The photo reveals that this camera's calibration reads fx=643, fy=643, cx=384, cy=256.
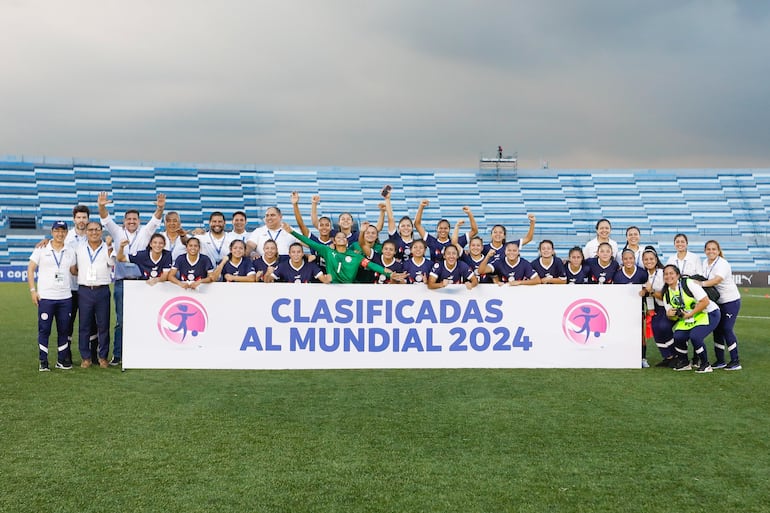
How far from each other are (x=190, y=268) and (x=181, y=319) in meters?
0.55

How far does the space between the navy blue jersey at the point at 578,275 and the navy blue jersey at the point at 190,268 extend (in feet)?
13.5

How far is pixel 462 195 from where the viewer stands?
41.9 metres

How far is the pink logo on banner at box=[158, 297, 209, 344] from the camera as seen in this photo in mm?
6824

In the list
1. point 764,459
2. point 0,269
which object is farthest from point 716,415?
point 0,269

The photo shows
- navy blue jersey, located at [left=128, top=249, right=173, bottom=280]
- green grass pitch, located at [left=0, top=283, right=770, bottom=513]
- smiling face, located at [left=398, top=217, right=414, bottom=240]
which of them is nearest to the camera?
green grass pitch, located at [left=0, top=283, right=770, bottom=513]

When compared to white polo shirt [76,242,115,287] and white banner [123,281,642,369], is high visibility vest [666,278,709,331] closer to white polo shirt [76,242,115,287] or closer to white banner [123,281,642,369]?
white banner [123,281,642,369]

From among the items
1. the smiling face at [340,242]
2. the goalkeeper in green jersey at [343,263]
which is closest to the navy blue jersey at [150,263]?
the goalkeeper in green jersey at [343,263]

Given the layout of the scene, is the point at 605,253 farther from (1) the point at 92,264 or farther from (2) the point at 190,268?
(1) the point at 92,264

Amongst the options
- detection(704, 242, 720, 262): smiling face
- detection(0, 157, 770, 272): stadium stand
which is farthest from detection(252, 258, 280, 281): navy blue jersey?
detection(0, 157, 770, 272): stadium stand

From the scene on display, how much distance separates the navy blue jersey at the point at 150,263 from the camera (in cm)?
696

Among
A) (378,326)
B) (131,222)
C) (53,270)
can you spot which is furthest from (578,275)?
(53,270)

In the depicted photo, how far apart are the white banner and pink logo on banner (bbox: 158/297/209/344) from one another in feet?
0.03

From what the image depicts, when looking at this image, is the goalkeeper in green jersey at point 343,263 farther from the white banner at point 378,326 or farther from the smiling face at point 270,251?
the smiling face at point 270,251

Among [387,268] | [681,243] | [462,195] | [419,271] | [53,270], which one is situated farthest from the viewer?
[462,195]
